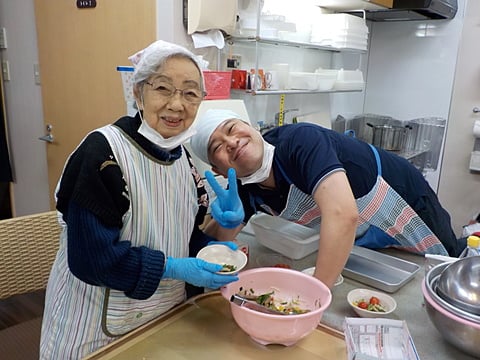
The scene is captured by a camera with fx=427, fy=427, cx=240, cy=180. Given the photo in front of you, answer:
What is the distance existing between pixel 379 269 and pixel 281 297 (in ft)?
1.42

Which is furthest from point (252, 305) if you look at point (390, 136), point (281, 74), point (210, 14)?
point (390, 136)

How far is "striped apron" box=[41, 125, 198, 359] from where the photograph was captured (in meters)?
0.93

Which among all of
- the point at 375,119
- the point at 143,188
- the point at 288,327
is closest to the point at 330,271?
the point at 288,327

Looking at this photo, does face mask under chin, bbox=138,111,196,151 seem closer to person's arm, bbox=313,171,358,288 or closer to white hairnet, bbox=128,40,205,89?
white hairnet, bbox=128,40,205,89

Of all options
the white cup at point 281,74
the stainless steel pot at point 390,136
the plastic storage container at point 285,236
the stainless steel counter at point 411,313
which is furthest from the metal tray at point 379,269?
the stainless steel pot at point 390,136

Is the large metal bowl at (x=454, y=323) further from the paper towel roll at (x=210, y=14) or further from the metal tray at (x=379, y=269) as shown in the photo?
the paper towel roll at (x=210, y=14)

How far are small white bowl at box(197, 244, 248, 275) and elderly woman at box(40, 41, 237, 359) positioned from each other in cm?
6

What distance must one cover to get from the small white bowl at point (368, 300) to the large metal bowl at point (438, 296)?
5.0 inches

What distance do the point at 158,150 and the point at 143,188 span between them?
0.10 m

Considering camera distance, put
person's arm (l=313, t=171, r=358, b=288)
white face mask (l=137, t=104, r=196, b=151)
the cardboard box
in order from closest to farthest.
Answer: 1. white face mask (l=137, t=104, r=196, b=151)
2. person's arm (l=313, t=171, r=358, b=288)
3. the cardboard box

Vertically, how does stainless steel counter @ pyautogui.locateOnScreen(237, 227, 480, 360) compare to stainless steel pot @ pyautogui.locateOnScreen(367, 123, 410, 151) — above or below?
below

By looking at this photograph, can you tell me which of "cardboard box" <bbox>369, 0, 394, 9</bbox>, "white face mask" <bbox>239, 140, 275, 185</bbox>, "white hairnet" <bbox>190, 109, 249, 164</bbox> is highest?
"cardboard box" <bbox>369, 0, 394, 9</bbox>

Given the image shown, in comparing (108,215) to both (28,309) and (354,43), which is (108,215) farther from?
(354,43)

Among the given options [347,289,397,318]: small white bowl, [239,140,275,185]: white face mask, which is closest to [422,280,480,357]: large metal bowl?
[347,289,397,318]: small white bowl
